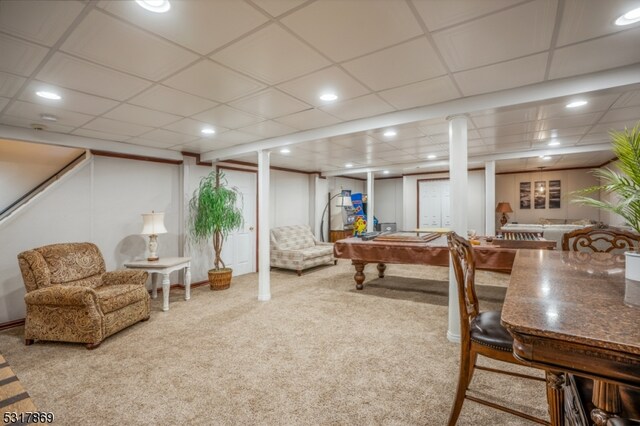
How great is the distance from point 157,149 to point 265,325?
334 cm

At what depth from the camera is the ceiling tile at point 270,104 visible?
2723 mm

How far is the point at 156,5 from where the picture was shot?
150cm

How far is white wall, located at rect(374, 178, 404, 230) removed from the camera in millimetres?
9867

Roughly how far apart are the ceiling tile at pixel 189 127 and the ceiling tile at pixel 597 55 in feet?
10.9

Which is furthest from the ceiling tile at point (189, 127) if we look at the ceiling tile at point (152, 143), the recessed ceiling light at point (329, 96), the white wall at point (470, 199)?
the white wall at point (470, 199)

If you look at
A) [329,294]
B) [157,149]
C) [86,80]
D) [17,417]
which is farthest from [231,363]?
[157,149]

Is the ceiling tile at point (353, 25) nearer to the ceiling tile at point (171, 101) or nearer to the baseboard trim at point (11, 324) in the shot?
the ceiling tile at point (171, 101)

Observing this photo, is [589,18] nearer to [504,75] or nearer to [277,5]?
[504,75]

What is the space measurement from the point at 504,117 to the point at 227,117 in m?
3.10

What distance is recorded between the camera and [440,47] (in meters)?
1.92

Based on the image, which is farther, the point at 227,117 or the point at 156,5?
the point at 227,117

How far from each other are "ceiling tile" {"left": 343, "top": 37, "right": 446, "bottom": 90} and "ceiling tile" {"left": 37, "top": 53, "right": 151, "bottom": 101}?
172cm

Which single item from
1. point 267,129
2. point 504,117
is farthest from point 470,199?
point 267,129

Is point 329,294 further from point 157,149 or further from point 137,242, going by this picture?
point 157,149
